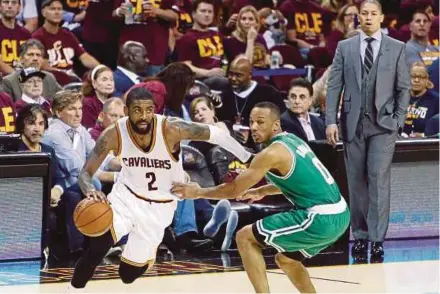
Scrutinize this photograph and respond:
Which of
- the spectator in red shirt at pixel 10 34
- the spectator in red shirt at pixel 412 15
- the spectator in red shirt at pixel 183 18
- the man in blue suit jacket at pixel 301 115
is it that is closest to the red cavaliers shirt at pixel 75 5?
the spectator in red shirt at pixel 183 18

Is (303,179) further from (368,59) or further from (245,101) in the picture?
(245,101)

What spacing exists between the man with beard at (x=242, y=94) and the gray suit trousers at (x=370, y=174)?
1.90 metres

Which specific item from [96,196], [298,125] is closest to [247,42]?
[298,125]

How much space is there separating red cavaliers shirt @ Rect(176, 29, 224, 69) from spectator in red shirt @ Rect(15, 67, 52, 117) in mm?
2244

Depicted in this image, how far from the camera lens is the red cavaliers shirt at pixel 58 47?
11.9 m

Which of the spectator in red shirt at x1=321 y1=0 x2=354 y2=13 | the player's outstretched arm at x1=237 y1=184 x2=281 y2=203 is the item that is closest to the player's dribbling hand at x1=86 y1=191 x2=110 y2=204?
the player's outstretched arm at x1=237 y1=184 x2=281 y2=203

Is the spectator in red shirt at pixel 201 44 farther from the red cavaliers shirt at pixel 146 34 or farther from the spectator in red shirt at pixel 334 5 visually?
the spectator in red shirt at pixel 334 5

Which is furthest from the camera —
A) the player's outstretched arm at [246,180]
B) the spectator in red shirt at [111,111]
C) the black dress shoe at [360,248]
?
the spectator in red shirt at [111,111]

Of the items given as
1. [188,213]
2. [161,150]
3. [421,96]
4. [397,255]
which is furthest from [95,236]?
[421,96]

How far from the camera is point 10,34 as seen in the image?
11750 millimetres

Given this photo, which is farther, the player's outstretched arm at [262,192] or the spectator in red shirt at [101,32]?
the spectator in red shirt at [101,32]

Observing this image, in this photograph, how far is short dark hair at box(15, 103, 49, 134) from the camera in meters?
9.80

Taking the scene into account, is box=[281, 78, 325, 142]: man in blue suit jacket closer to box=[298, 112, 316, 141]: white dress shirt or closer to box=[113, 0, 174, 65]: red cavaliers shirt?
box=[298, 112, 316, 141]: white dress shirt

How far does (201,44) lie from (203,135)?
198 inches
